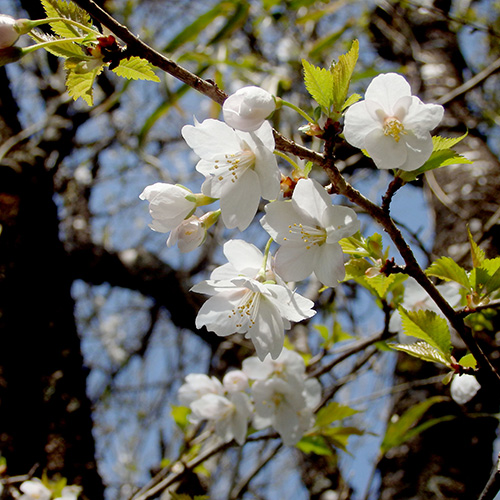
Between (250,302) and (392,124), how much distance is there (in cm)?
33

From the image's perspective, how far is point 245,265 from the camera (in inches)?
28.4

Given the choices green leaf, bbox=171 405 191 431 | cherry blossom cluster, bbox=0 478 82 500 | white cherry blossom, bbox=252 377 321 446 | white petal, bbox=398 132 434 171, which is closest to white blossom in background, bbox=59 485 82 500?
cherry blossom cluster, bbox=0 478 82 500

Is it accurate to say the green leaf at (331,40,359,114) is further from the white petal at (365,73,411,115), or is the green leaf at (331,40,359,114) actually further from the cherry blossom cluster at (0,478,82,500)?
the cherry blossom cluster at (0,478,82,500)

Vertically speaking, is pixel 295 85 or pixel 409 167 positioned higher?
pixel 409 167

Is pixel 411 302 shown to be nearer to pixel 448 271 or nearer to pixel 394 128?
pixel 448 271

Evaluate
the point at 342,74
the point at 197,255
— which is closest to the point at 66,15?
the point at 342,74

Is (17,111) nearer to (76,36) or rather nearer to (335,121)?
(76,36)

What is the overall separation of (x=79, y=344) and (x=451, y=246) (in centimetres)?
121

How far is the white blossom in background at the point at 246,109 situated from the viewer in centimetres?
54

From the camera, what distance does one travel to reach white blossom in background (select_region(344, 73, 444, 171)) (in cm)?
60

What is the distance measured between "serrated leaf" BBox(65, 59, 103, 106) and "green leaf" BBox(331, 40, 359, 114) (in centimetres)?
28

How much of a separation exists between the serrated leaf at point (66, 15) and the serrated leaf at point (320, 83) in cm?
27

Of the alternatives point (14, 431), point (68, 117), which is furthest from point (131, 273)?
point (14, 431)

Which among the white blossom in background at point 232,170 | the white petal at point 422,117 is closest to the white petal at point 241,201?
the white blossom in background at point 232,170
